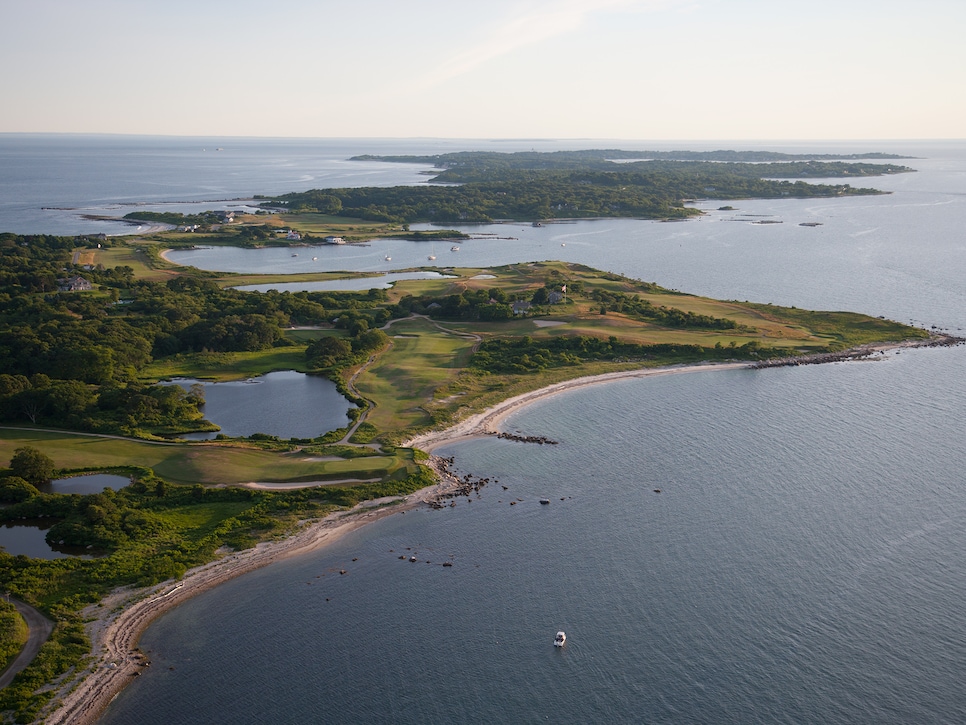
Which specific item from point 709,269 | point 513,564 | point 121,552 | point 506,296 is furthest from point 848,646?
point 709,269

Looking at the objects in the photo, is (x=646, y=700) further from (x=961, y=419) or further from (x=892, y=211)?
(x=892, y=211)

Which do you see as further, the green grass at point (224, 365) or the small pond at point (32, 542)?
the green grass at point (224, 365)

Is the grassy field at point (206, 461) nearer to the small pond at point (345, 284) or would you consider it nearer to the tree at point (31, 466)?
the tree at point (31, 466)

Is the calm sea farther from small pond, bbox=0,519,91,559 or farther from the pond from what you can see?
the pond

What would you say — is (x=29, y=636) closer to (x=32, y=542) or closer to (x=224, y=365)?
(x=32, y=542)

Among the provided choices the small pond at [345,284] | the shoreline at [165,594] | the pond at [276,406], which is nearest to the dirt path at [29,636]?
the shoreline at [165,594]

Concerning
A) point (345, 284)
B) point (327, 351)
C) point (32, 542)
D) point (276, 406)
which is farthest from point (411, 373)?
point (345, 284)

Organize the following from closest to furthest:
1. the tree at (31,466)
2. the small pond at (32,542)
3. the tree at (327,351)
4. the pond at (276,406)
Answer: the small pond at (32,542), the tree at (31,466), the pond at (276,406), the tree at (327,351)
